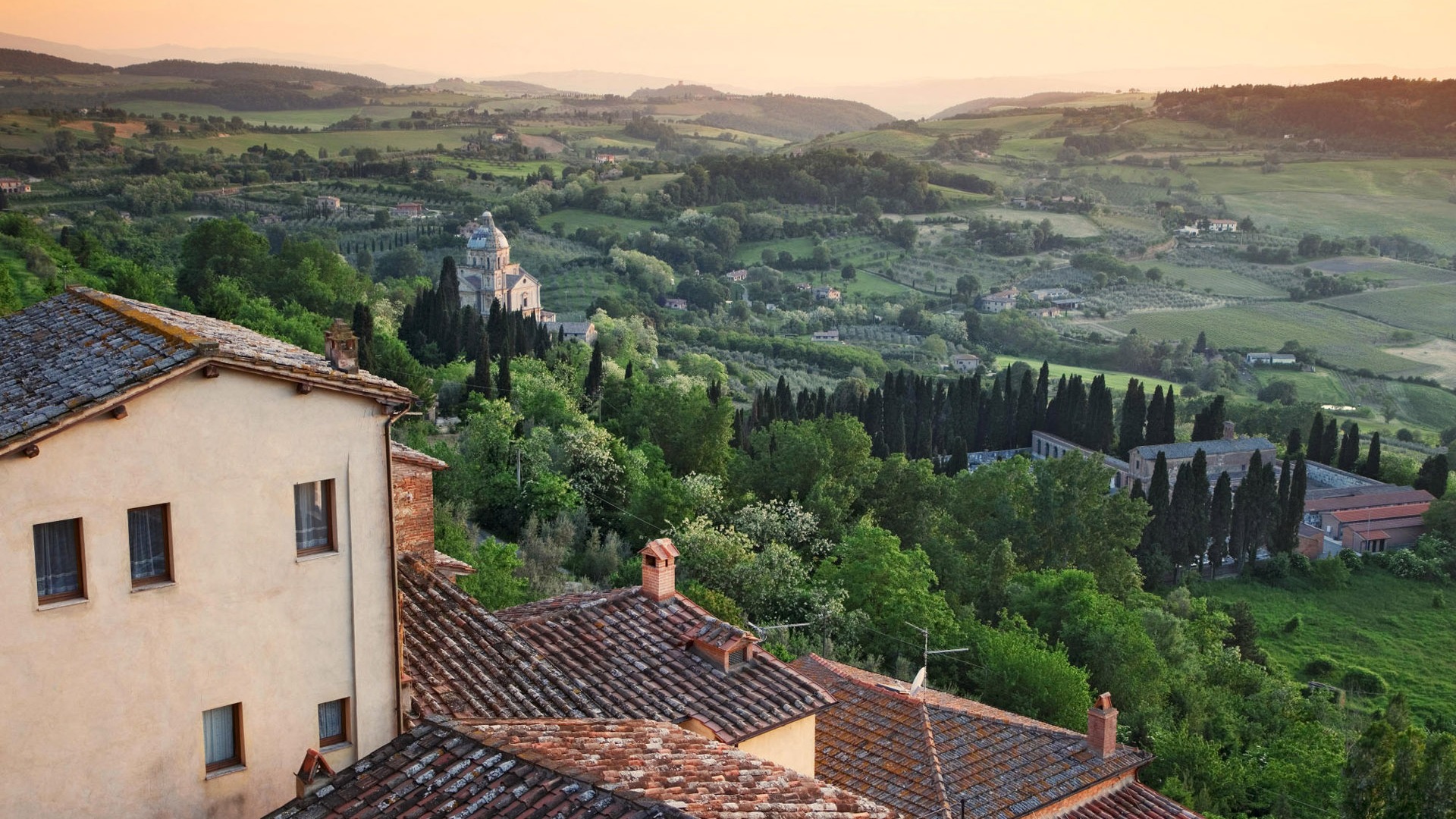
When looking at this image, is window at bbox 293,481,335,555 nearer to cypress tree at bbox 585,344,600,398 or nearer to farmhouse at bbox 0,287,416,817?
farmhouse at bbox 0,287,416,817

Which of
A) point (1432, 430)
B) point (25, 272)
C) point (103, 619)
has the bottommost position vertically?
point (1432, 430)

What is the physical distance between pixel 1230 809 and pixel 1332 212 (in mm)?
183060

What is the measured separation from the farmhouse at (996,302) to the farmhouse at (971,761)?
12282 centimetres

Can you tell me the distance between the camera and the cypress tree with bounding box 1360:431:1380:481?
74062 millimetres

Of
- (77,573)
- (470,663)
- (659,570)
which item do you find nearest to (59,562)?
(77,573)

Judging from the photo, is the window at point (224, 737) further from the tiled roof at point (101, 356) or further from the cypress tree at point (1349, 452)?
the cypress tree at point (1349, 452)

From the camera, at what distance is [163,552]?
28.8 ft

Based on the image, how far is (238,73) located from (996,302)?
97.3 meters

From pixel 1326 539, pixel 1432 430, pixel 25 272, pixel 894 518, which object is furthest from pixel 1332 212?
pixel 25 272

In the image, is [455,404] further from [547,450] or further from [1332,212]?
[1332,212]

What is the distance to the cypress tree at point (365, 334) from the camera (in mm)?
44969

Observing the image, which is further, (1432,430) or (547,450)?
(1432,430)

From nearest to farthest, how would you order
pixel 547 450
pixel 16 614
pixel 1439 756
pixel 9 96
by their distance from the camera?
pixel 16 614 < pixel 1439 756 < pixel 547 450 < pixel 9 96

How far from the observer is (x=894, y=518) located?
47.5 m
